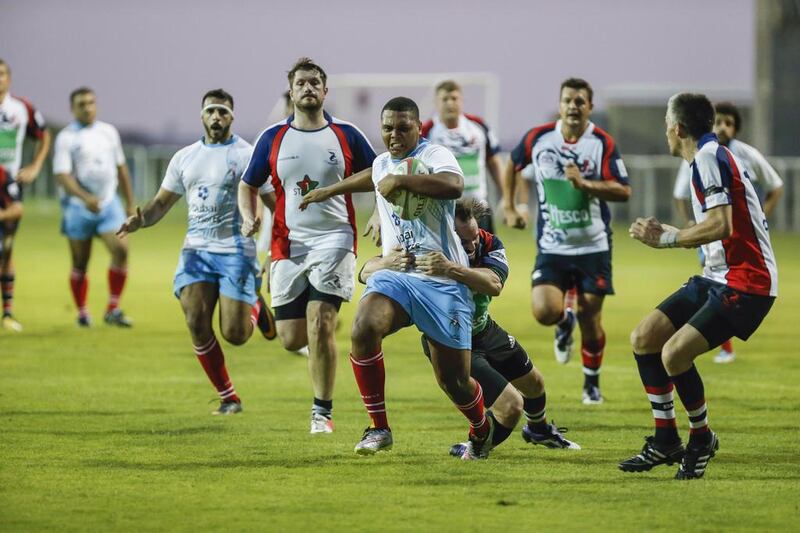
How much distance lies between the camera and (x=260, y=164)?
9.22 metres

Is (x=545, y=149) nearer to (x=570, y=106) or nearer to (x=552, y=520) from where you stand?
(x=570, y=106)


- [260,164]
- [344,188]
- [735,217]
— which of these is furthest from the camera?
[260,164]

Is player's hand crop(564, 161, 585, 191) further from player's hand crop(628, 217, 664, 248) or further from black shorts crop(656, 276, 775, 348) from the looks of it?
player's hand crop(628, 217, 664, 248)

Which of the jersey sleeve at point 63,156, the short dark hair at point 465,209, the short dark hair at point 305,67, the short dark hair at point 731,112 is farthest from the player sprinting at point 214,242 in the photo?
the jersey sleeve at point 63,156

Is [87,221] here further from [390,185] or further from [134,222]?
[390,185]

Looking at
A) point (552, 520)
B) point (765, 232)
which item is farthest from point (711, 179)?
point (552, 520)

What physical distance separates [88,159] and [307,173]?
727cm

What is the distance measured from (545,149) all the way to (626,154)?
1080 inches

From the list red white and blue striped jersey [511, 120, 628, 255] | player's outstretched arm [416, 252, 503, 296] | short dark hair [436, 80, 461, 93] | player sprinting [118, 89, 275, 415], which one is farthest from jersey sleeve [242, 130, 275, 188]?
short dark hair [436, 80, 461, 93]

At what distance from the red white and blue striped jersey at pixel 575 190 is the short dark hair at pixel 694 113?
3.18m

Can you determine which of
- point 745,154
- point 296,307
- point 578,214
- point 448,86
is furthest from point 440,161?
point 448,86

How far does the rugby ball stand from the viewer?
296 inches

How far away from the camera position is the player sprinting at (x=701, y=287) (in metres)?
7.14

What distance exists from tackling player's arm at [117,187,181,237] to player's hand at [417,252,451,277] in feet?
9.62
